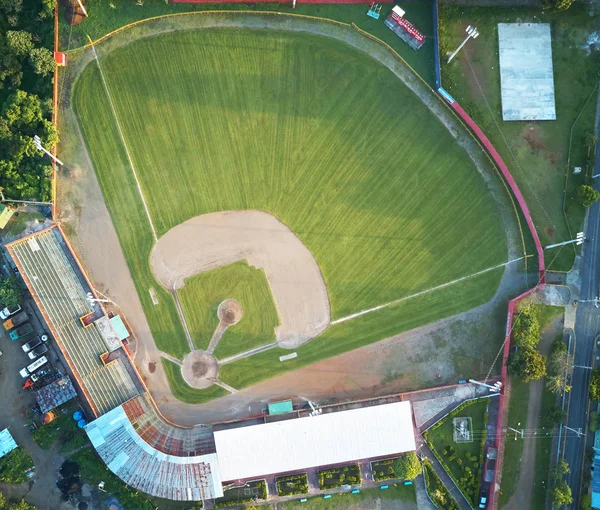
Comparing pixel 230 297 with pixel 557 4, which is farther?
pixel 230 297

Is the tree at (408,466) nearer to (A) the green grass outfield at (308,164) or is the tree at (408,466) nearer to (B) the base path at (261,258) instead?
(A) the green grass outfield at (308,164)

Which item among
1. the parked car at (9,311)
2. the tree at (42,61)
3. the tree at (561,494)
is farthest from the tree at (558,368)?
the tree at (42,61)

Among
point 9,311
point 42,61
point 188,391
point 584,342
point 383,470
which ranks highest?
point 42,61

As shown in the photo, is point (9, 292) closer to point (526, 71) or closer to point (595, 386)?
point (526, 71)

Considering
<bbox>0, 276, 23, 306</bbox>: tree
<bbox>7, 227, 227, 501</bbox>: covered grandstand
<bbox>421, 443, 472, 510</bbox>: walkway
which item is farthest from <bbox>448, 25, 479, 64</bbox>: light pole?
<bbox>0, 276, 23, 306</bbox>: tree

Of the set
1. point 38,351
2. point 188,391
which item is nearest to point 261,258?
point 188,391

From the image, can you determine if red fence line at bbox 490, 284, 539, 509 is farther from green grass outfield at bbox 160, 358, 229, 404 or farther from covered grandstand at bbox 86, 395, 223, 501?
covered grandstand at bbox 86, 395, 223, 501

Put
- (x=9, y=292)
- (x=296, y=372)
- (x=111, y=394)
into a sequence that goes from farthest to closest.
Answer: (x=296, y=372) < (x=111, y=394) < (x=9, y=292)
